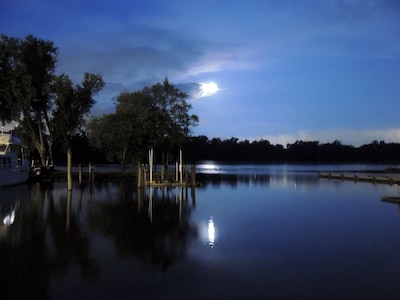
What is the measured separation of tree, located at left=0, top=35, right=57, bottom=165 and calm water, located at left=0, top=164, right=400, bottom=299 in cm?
2306

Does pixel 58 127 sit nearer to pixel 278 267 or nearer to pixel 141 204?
pixel 141 204

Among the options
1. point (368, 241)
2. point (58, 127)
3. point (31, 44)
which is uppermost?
point (31, 44)

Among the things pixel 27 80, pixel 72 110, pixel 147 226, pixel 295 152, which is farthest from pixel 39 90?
pixel 295 152

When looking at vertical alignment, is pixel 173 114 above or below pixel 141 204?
above

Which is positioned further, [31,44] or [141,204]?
[31,44]

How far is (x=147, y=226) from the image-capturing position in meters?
16.2

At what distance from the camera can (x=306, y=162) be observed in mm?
183875

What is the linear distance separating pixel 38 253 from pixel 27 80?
1319 inches

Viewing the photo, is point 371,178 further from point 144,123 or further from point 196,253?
point 196,253

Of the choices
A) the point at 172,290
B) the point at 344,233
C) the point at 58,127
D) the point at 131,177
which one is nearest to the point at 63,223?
the point at 172,290

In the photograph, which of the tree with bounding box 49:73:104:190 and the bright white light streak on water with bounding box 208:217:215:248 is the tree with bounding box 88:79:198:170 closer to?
the tree with bounding box 49:73:104:190

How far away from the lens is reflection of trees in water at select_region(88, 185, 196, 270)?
11780 millimetres

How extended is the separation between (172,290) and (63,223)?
9477 millimetres

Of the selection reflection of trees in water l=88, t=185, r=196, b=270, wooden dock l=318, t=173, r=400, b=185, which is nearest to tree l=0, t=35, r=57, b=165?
reflection of trees in water l=88, t=185, r=196, b=270
